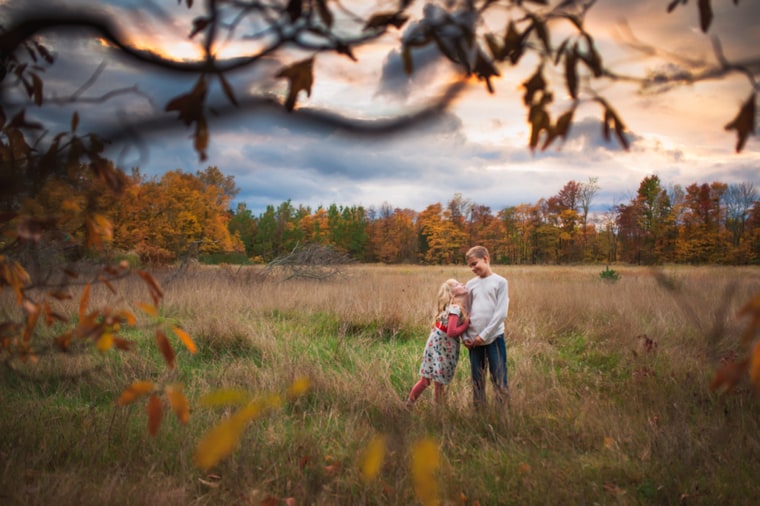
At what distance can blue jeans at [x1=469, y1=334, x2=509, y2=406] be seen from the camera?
4098mm

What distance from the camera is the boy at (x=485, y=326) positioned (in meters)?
4.15

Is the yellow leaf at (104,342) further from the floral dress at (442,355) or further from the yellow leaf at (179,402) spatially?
the floral dress at (442,355)

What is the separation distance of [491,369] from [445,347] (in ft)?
1.54

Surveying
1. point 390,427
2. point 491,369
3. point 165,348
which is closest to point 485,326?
point 491,369

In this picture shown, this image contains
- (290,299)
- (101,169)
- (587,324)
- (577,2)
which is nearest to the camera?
(577,2)

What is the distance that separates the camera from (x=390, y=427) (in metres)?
1.07

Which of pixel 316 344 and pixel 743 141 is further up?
pixel 743 141

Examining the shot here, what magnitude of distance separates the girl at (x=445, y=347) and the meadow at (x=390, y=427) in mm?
206

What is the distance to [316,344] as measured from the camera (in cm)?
651

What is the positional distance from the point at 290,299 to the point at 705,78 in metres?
9.33

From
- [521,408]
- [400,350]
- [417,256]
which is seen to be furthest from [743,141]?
[417,256]

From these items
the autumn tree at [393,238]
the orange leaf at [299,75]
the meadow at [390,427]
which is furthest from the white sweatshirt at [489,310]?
the autumn tree at [393,238]

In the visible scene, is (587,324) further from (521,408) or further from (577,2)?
(577,2)

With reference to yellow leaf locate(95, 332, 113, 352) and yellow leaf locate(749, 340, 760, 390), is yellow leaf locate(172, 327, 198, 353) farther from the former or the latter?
yellow leaf locate(749, 340, 760, 390)
